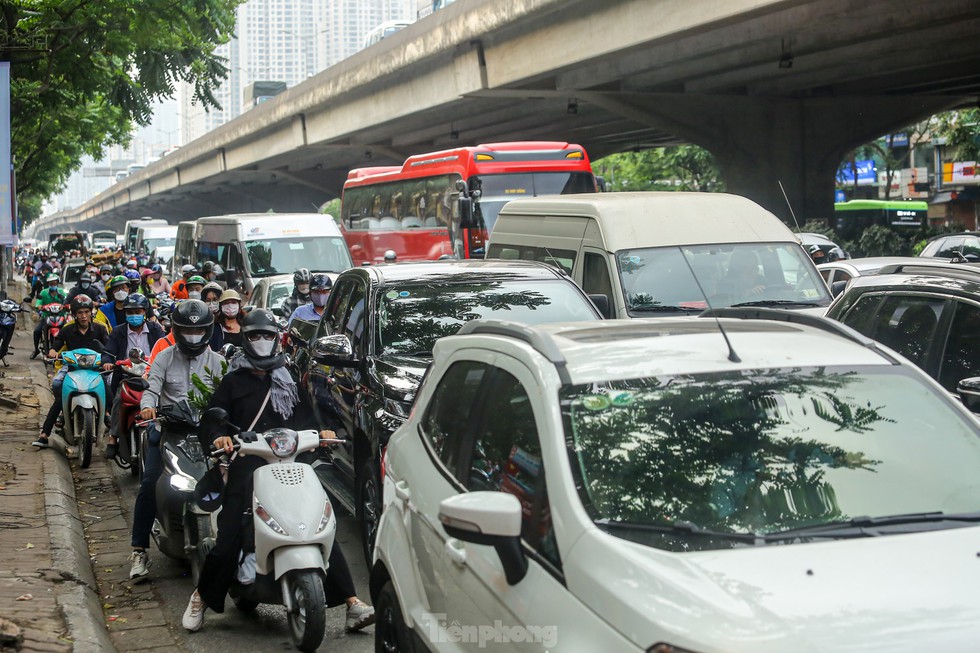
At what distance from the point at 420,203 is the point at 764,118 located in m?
13.4

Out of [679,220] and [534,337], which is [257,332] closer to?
[534,337]

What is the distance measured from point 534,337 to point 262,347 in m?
2.98

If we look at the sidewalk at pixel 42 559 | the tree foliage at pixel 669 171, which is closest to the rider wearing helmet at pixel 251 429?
the sidewalk at pixel 42 559

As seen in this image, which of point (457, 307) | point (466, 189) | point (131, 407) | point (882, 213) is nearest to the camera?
point (457, 307)

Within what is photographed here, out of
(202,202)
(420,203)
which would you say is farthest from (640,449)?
(202,202)

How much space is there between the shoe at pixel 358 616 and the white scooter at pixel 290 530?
434mm

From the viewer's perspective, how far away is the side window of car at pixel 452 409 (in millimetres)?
4309

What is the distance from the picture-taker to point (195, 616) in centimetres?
667

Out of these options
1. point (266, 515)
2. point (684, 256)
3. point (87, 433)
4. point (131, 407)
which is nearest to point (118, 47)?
point (87, 433)

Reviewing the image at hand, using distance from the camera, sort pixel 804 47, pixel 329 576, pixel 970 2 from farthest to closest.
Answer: pixel 804 47 → pixel 970 2 → pixel 329 576

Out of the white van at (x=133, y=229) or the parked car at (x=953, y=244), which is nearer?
the parked car at (x=953, y=244)

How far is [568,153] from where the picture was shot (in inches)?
928

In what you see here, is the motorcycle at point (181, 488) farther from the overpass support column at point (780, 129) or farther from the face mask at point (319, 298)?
the overpass support column at point (780, 129)

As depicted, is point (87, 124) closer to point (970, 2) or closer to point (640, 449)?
point (970, 2)
